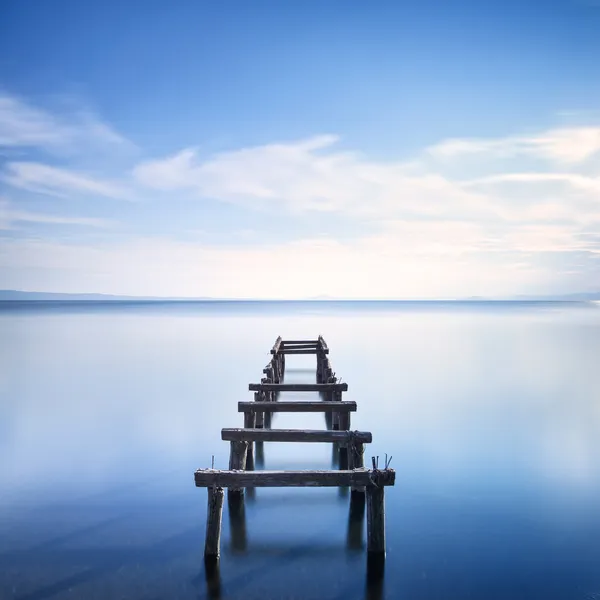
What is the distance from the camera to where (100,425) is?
17.7 m

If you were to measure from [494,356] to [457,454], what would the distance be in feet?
82.2

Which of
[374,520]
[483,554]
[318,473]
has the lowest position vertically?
[483,554]

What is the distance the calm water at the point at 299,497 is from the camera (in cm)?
757

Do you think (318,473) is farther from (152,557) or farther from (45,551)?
(45,551)

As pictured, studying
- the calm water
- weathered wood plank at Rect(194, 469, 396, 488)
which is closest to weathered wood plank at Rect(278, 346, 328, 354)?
the calm water

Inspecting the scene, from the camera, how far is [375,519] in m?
7.59

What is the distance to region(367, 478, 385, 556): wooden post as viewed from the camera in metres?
7.42

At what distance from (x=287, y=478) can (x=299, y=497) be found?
3.62m

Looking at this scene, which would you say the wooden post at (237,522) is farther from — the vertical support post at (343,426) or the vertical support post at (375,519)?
the vertical support post at (343,426)

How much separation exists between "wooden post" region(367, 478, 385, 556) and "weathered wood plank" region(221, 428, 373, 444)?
5.11ft

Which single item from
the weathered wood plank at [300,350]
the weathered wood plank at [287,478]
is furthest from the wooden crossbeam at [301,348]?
the weathered wood plank at [287,478]

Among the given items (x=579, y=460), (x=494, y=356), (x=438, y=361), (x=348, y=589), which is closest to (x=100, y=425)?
(x=348, y=589)

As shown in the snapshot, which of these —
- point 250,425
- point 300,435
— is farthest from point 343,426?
point 300,435

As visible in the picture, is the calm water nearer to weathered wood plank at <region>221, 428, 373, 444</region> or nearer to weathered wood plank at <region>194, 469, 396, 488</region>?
weathered wood plank at <region>194, 469, 396, 488</region>
